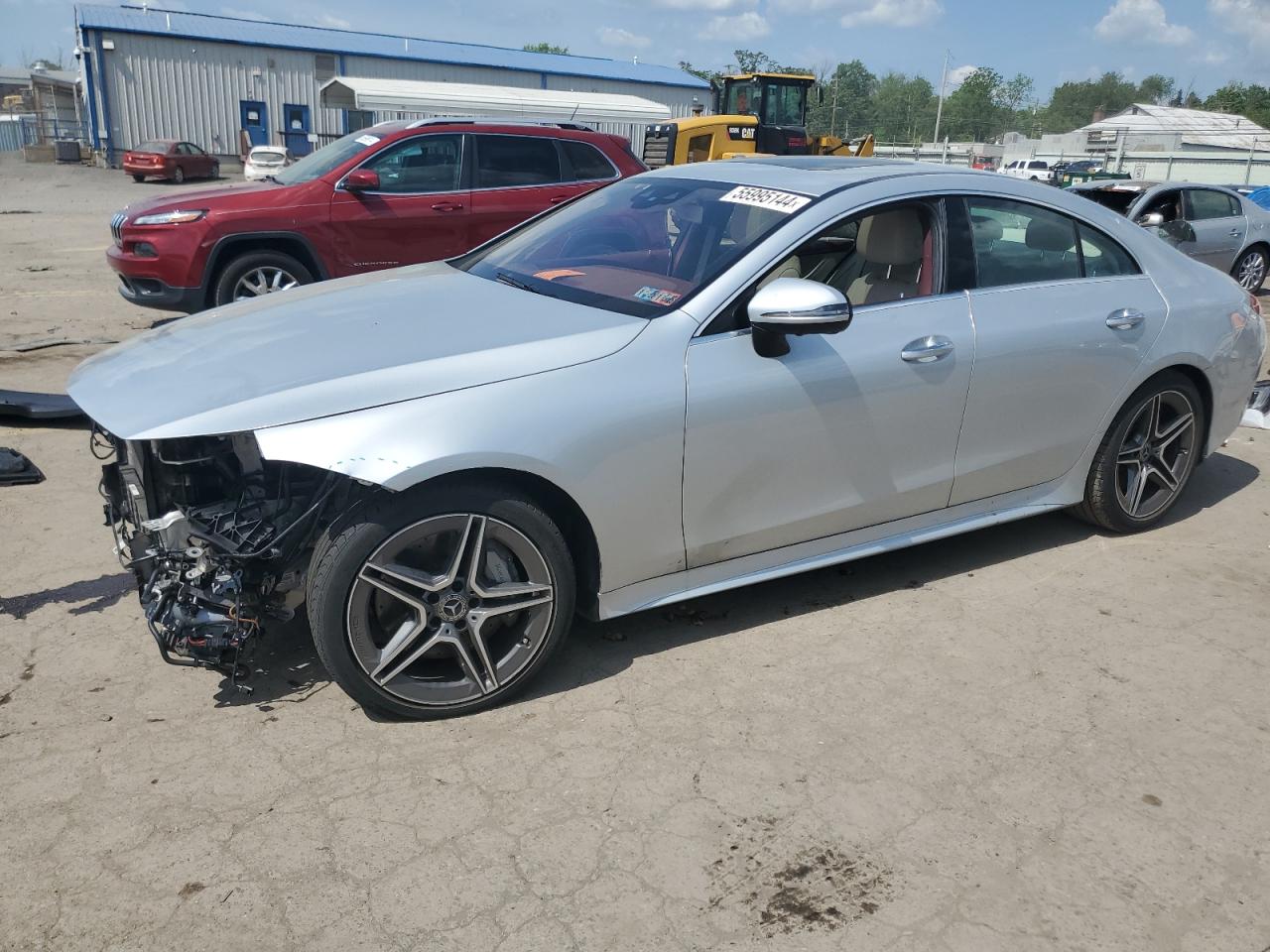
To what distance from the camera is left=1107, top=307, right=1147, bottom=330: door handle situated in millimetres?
4418

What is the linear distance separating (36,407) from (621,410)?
385cm

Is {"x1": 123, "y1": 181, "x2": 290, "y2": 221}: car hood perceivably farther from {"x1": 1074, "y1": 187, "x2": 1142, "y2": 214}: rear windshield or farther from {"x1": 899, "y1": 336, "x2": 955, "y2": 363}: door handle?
{"x1": 1074, "y1": 187, "x2": 1142, "y2": 214}: rear windshield

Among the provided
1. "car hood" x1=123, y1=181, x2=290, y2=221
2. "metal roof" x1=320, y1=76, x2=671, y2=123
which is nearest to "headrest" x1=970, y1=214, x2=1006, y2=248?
"car hood" x1=123, y1=181, x2=290, y2=221

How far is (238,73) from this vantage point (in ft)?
132

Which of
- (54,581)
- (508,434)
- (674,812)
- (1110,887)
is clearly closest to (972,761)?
(1110,887)

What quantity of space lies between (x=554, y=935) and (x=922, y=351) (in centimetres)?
246

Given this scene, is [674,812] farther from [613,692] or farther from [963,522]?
[963,522]

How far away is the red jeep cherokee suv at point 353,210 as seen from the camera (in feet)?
27.2

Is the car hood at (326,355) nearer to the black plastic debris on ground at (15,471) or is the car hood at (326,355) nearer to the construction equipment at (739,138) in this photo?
the black plastic debris on ground at (15,471)

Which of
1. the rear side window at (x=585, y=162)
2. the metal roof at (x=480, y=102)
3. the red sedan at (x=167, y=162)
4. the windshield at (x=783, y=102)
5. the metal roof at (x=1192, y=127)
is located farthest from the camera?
the metal roof at (x=1192, y=127)

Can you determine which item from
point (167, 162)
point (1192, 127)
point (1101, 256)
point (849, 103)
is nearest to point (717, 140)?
point (1101, 256)

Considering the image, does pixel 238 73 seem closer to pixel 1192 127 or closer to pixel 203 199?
pixel 203 199

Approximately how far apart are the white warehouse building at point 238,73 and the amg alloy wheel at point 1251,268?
80.3ft

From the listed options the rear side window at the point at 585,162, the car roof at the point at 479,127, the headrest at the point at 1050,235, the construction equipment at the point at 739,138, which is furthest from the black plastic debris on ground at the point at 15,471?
the construction equipment at the point at 739,138
